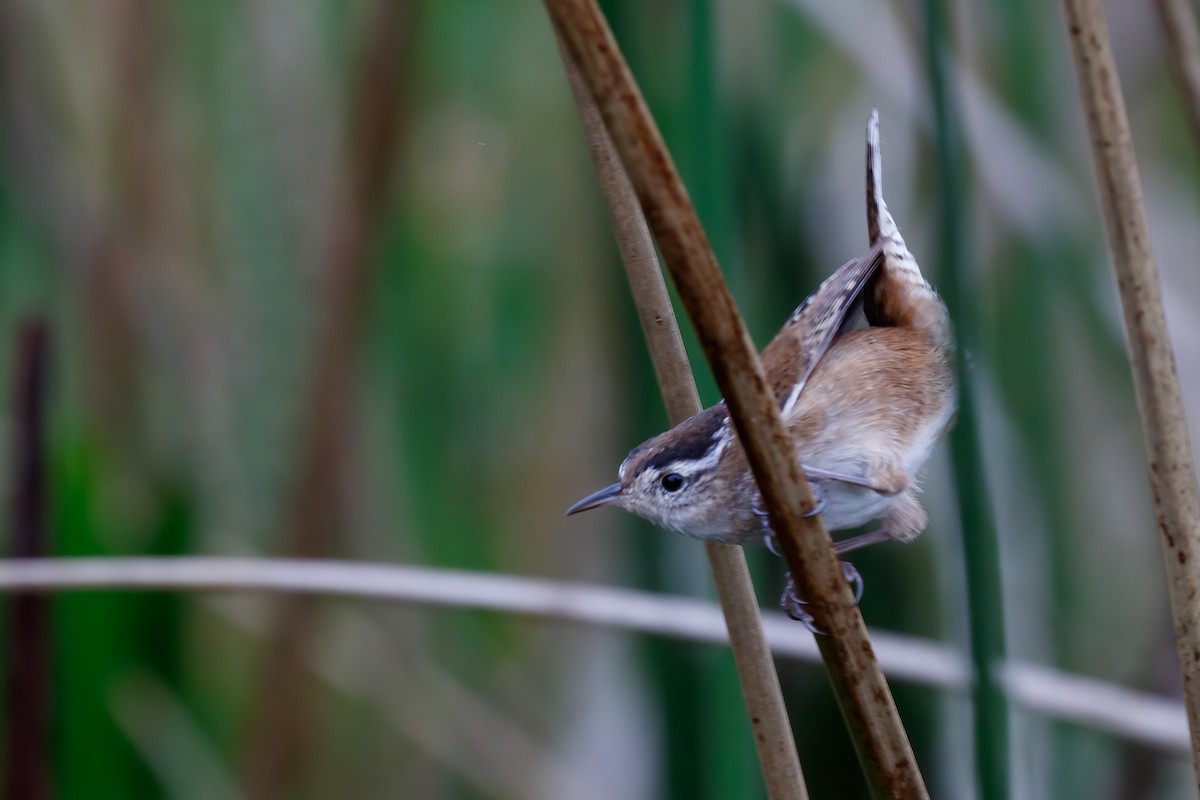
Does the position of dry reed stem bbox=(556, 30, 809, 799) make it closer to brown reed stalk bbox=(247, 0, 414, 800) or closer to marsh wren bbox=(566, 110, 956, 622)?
marsh wren bbox=(566, 110, 956, 622)

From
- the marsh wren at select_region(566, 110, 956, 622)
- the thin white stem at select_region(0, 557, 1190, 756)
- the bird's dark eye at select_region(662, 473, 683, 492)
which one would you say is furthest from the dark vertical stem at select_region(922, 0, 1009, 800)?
the thin white stem at select_region(0, 557, 1190, 756)

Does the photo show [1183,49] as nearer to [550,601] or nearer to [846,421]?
[846,421]

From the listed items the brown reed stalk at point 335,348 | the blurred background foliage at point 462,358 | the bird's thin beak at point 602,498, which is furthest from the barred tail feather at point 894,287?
the brown reed stalk at point 335,348

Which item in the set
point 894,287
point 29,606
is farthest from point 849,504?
point 29,606

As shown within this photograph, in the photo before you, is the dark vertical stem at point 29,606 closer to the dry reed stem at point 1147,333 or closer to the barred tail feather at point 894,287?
the barred tail feather at point 894,287

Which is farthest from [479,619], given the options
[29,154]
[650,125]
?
[650,125]

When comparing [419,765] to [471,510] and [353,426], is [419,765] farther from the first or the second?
[353,426]
